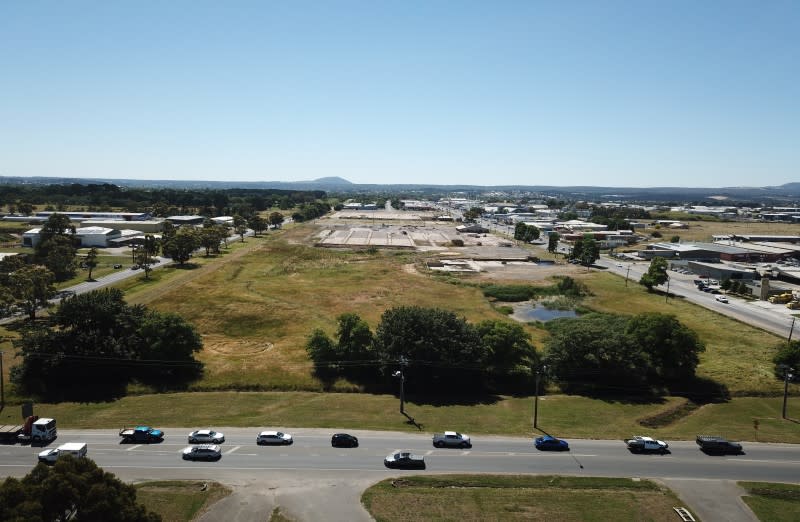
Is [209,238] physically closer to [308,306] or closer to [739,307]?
[308,306]

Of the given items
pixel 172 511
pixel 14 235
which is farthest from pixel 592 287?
pixel 14 235

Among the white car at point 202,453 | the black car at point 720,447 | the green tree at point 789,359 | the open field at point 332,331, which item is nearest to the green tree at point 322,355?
the open field at point 332,331

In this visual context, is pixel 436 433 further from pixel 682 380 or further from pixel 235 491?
pixel 682 380

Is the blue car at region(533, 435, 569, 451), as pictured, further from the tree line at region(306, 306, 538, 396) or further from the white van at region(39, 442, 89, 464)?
the white van at region(39, 442, 89, 464)

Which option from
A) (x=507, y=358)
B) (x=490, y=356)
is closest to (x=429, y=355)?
(x=490, y=356)

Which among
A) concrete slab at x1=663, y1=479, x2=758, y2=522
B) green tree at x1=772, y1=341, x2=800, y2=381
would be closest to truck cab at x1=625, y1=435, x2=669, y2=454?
concrete slab at x1=663, y1=479, x2=758, y2=522

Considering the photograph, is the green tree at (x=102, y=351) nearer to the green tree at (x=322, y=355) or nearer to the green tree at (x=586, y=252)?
the green tree at (x=322, y=355)
